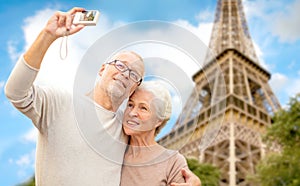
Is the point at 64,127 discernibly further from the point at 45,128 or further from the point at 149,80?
the point at 149,80

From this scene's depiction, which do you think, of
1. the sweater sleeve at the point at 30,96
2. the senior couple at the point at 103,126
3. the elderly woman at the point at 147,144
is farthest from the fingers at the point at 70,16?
the elderly woman at the point at 147,144

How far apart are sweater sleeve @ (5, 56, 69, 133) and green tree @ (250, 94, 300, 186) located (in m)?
9.59

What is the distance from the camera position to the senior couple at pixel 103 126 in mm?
1249

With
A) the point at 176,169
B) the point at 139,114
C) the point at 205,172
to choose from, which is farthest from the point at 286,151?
the point at 139,114

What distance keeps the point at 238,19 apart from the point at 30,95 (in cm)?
3009

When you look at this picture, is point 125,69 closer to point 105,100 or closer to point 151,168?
point 105,100

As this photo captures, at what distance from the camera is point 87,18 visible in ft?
4.07

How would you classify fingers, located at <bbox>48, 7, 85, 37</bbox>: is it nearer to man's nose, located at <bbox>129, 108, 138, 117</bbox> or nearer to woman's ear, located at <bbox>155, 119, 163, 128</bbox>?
man's nose, located at <bbox>129, 108, 138, 117</bbox>

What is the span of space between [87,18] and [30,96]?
35cm

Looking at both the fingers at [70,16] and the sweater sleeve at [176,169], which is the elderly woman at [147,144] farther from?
the fingers at [70,16]

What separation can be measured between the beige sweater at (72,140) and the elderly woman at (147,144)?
0.22ft

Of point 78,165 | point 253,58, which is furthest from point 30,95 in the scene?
point 253,58

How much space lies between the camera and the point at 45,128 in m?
1.30

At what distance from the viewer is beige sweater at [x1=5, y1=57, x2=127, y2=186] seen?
1288 millimetres
